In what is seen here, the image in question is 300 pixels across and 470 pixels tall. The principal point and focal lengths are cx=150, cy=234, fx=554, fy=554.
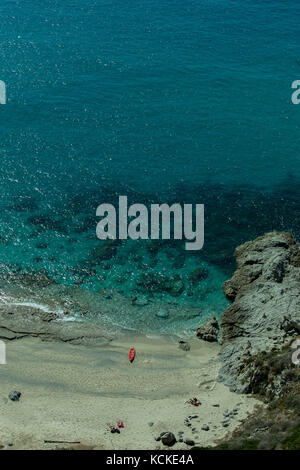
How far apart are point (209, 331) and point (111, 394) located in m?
11.4

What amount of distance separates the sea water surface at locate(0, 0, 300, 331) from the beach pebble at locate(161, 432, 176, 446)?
14825 millimetres

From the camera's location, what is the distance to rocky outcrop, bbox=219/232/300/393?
45.4 metres

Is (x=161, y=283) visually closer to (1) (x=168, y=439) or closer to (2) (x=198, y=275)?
(2) (x=198, y=275)

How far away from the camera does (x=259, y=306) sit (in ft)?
161

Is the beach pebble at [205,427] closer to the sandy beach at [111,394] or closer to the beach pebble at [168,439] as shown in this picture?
the sandy beach at [111,394]

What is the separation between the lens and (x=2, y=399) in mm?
43188

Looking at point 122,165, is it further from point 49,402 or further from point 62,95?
point 49,402

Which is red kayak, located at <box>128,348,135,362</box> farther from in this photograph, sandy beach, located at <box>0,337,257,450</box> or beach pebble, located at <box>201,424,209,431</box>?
beach pebble, located at <box>201,424,209,431</box>

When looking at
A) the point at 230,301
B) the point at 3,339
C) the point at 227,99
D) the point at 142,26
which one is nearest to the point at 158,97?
the point at 227,99

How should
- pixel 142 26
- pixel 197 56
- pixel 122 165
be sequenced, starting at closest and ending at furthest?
pixel 122 165, pixel 197 56, pixel 142 26

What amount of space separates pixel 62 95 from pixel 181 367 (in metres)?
50.7

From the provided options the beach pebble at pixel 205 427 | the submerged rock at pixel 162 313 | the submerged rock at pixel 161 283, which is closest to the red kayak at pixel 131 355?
the submerged rock at pixel 162 313

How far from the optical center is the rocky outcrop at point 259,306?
45.4m

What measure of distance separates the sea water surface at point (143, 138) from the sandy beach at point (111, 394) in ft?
15.4
